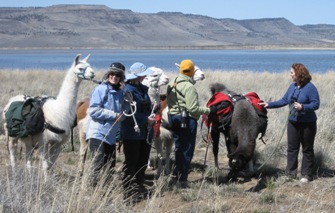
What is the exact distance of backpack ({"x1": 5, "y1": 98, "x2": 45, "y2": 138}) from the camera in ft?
22.7

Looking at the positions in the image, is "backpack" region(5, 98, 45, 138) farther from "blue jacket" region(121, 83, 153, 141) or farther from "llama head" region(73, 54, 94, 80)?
"blue jacket" region(121, 83, 153, 141)

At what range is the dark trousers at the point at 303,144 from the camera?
7672mm

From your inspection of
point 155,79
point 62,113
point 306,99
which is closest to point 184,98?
point 155,79

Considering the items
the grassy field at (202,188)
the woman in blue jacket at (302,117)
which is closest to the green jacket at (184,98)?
the grassy field at (202,188)

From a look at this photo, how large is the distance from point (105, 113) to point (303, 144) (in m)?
3.29

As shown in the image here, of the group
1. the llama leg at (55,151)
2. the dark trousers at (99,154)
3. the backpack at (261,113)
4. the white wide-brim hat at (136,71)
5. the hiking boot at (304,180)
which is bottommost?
the hiking boot at (304,180)

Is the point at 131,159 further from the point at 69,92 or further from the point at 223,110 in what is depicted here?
the point at 223,110

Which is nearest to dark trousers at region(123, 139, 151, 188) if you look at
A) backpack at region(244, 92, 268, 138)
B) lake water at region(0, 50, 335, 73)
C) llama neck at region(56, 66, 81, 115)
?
llama neck at region(56, 66, 81, 115)

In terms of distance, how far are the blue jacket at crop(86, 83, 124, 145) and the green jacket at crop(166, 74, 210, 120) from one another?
102cm

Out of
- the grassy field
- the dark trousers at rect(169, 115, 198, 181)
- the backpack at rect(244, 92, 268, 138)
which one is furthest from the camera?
the backpack at rect(244, 92, 268, 138)

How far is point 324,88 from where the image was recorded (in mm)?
19531

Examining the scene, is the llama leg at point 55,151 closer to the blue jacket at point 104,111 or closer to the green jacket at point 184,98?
the blue jacket at point 104,111

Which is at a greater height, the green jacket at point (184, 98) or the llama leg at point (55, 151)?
the green jacket at point (184, 98)

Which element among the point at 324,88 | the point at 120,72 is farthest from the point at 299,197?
the point at 324,88
